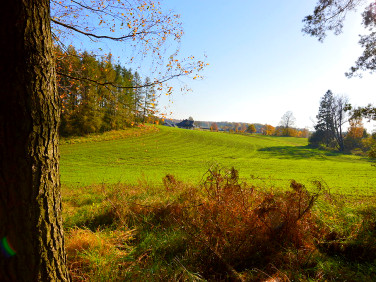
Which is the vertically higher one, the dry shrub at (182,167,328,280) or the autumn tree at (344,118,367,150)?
the autumn tree at (344,118,367,150)

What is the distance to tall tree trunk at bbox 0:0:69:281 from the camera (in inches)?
61.6

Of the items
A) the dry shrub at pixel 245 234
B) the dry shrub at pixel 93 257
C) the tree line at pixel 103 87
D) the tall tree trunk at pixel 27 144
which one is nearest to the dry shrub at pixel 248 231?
the dry shrub at pixel 245 234

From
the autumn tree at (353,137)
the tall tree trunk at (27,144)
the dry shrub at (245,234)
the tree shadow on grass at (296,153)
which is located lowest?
the tree shadow on grass at (296,153)

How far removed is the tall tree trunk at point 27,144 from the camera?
1564 mm

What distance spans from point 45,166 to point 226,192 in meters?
3.15

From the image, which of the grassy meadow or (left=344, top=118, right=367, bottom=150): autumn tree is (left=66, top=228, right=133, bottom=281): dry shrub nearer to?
the grassy meadow

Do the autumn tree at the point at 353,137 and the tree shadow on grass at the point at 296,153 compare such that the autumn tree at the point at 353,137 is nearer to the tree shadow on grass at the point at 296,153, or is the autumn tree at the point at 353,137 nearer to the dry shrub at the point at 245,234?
the tree shadow on grass at the point at 296,153

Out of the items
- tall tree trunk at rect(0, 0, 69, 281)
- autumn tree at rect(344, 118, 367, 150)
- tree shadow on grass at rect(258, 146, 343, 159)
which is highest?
autumn tree at rect(344, 118, 367, 150)

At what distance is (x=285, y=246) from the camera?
326cm

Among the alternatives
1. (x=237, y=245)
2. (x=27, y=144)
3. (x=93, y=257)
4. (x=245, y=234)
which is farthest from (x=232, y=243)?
(x=27, y=144)

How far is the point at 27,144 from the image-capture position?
1.65 metres

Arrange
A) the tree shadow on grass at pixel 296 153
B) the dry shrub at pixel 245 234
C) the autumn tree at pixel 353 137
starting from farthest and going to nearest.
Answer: the autumn tree at pixel 353 137 < the tree shadow on grass at pixel 296 153 < the dry shrub at pixel 245 234

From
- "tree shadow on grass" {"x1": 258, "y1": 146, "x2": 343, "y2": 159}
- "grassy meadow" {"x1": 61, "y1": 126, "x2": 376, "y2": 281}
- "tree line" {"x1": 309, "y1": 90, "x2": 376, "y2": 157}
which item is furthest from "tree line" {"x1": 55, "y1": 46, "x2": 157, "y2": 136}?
"tree line" {"x1": 309, "y1": 90, "x2": 376, "y2": 157}

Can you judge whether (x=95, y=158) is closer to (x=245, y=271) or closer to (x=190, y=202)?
(x=190, y=202)
